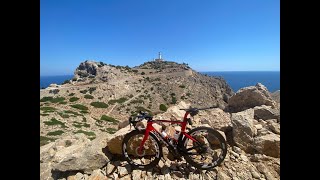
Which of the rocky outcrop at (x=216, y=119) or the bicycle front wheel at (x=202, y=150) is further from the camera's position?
the rocky outcrop at (x=216, y=119)

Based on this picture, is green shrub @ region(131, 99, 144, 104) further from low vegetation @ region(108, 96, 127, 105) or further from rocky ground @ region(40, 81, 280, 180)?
rocky ground @ region(40, 81, 280, 180)

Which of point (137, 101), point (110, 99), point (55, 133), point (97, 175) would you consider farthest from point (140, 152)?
point (110, 99)

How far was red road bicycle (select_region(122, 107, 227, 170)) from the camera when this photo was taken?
551 cm

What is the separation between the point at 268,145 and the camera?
5844 millimetres

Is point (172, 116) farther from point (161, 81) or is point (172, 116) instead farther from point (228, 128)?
point (161, 81)

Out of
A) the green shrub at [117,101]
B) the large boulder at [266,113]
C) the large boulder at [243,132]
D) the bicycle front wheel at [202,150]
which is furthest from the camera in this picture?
the green shrub at [117,101]

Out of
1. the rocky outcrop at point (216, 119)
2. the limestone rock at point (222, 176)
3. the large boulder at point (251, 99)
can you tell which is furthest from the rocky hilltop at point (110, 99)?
the limestone rock at point (222, 176)

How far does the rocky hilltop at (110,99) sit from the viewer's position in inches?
987

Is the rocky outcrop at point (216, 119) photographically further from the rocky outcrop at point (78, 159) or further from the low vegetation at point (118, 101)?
the low vegetation at point (118, 101)

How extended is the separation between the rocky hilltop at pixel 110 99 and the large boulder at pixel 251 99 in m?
14.5

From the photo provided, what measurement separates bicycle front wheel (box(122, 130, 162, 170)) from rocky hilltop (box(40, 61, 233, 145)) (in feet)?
46.6
